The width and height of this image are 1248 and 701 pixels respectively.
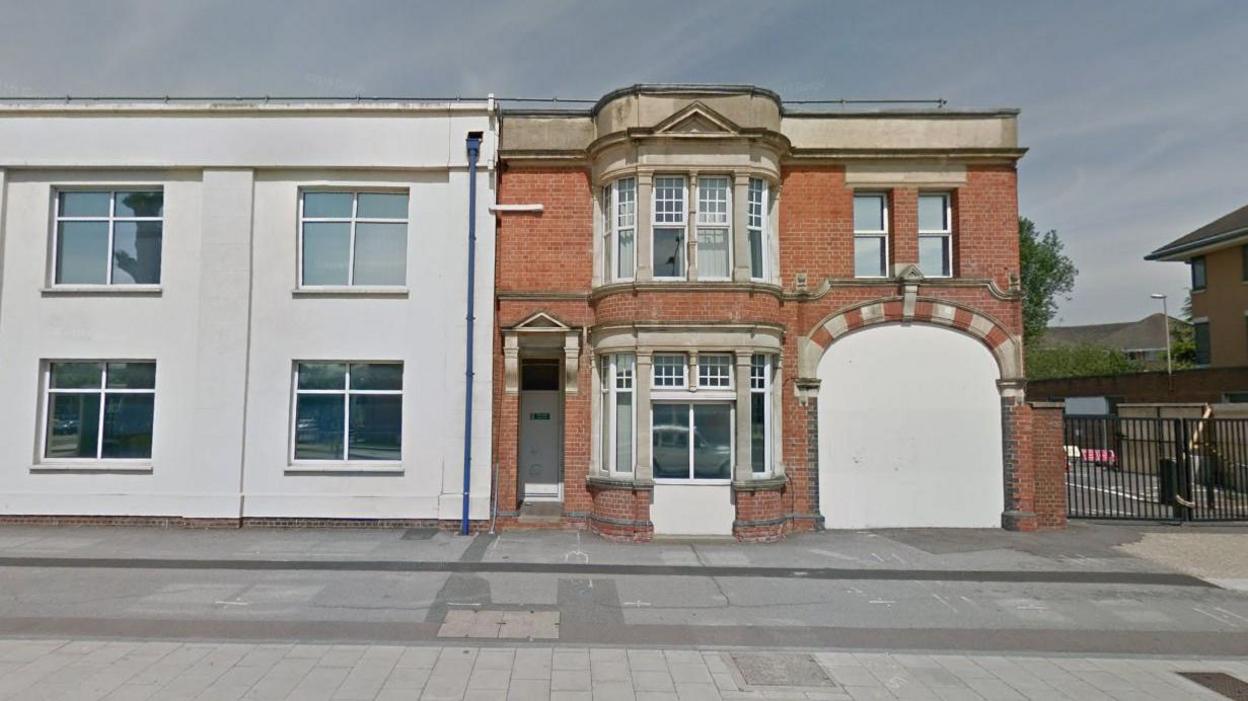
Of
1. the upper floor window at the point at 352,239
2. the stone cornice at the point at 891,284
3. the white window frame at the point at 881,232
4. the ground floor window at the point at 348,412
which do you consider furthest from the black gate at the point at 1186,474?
the upper floor window at the point at 352,239

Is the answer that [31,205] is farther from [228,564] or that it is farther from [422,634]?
[422,634]

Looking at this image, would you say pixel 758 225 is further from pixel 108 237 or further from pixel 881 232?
pixel 108 237

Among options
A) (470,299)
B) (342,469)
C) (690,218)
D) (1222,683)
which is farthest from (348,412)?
(1222,683)

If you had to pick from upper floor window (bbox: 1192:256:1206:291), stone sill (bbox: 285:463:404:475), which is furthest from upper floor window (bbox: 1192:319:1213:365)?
stone sill (bbox: 285:463:404:475)

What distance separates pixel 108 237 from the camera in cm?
1222

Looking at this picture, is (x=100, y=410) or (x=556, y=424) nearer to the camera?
(x=100, y=410)

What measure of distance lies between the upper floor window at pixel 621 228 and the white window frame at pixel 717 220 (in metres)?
1.09

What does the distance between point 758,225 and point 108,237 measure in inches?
458

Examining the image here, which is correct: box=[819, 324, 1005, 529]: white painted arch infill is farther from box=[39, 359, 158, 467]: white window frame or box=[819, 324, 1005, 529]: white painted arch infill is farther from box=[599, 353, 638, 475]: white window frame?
box=[39, 359, 158, 467]: white window frame

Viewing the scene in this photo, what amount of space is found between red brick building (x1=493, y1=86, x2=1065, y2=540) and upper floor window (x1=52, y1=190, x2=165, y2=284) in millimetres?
6250

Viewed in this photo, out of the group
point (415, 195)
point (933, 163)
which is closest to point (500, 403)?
point (415, 195)

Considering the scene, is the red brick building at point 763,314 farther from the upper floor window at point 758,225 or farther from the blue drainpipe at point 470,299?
the blue drainpipe at point 470,299

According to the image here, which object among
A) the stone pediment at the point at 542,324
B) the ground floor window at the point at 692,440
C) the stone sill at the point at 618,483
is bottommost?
the stone sill at the point at 618,483

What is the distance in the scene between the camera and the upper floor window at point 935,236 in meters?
12.4
